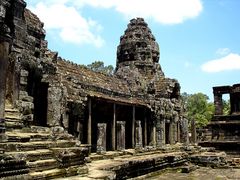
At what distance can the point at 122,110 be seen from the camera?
66.1ft

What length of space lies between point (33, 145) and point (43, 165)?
580 mm

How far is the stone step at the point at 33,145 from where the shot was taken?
6.63m

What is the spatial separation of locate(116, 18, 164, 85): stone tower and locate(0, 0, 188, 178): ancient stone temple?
7 cm

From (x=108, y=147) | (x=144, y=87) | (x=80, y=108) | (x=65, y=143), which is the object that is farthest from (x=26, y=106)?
(x=144, y=87)

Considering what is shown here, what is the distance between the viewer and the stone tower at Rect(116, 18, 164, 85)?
2278 centimetres

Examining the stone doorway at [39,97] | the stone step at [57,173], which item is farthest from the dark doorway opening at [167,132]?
the stone step at [57,173]

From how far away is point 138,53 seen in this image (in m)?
23.2

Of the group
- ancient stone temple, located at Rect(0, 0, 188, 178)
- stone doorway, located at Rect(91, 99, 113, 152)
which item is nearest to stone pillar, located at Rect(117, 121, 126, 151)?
ancient stone temple, located at Rect(0, 0, 188, 178)

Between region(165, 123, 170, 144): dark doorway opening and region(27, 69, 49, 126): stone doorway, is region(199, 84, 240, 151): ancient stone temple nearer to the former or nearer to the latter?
region(165, 123, 170, 144): dark doorway opening

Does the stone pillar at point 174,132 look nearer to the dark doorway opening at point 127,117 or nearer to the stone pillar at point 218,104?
the dark doorway opening at point 127,117

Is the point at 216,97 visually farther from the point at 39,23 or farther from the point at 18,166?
the point at 18,166

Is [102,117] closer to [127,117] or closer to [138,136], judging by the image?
[138,136]

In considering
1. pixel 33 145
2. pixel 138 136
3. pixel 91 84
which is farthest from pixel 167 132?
pixel 33 145

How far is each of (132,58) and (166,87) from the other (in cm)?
384
